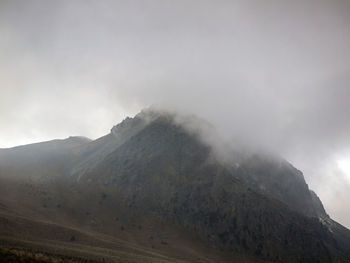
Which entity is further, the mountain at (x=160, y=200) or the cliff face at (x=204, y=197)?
the cliff face at (x=204, y=197)

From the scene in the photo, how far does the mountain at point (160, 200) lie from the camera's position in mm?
94375

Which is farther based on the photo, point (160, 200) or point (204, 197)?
point (204, 197)

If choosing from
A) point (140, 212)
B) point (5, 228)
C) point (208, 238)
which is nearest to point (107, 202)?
point (140, 212)

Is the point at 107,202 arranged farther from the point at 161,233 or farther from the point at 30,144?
the point at 30,144

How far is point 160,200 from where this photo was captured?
12700 cm

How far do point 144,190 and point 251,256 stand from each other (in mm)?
53267

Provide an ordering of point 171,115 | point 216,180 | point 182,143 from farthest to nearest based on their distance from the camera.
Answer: point 171,115 → point 182,143 → point 216,180

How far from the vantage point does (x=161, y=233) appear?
10788 centimetres

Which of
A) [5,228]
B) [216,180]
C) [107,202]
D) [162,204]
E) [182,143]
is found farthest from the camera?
[182,143]

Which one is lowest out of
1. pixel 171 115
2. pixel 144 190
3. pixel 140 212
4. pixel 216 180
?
pixel 140 212

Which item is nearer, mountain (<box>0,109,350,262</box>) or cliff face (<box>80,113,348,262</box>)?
mountain (<box>0,109,350,262</box>)

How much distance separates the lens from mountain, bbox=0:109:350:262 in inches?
3716

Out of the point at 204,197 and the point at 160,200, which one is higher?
the point at 204,197

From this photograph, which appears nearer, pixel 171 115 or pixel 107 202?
pixel 107 202
